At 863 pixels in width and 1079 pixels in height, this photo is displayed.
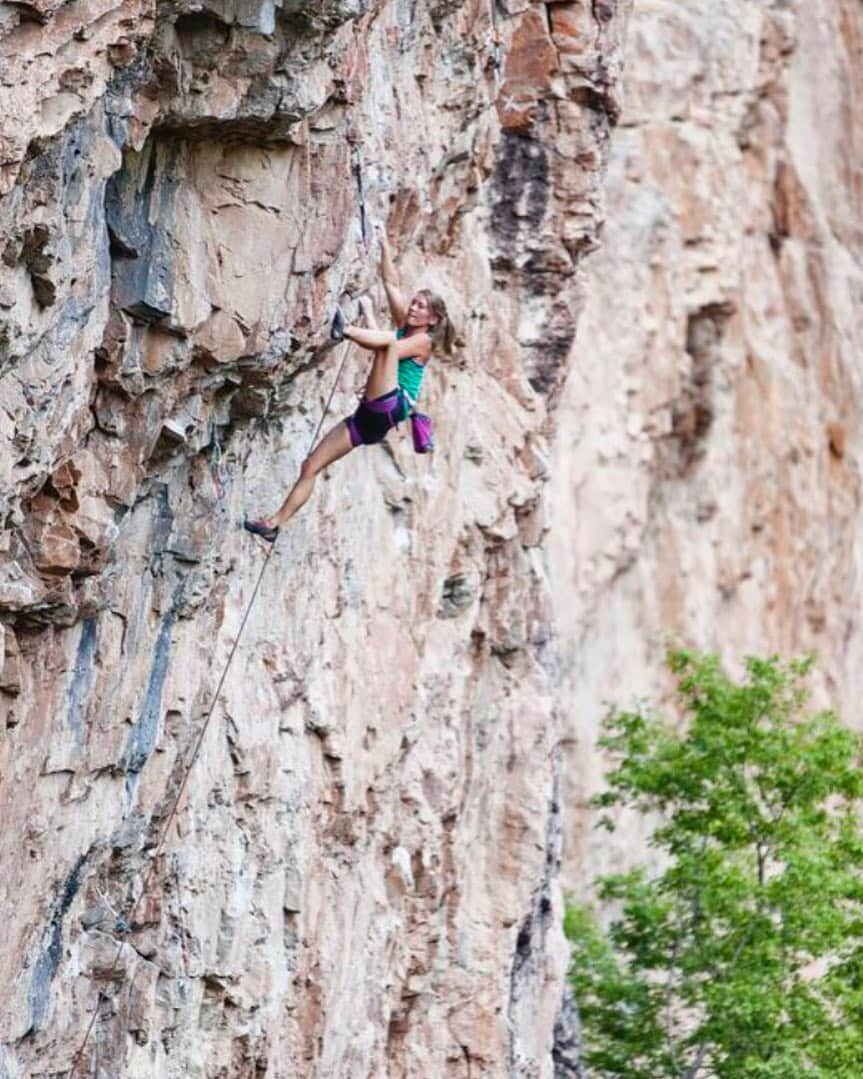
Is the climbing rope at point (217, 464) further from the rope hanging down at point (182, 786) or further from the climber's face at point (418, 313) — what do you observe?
the climber's face at point (418, 313)

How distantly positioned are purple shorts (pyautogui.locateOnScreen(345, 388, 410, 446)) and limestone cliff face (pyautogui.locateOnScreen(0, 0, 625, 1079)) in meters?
0.52

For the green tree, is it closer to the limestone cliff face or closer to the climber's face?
the limestone cliff face

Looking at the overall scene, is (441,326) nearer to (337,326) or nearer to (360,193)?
(360,193)

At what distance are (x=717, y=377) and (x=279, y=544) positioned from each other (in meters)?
16.1

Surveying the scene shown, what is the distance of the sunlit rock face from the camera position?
26266 mm

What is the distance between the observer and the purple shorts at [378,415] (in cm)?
1367

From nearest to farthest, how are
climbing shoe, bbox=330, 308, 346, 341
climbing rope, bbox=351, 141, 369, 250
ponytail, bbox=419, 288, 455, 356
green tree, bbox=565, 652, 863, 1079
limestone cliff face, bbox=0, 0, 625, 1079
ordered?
1. limestone cliff face, bbox=0, 0, 625, 1079
2. climbing rope, bbox=351, 141, 369, 250
3. climbing shoe, bbox=330, 308, 346, 341
4. ponytail, bbox=419, 288, 455, 356
5. green tree, bbox=565, 652, 863, 1079

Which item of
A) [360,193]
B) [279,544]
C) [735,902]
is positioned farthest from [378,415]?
[735,902]

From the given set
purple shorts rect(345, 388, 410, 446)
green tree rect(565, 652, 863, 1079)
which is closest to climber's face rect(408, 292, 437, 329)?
purple shorts rect(345, 388, 410, 446)

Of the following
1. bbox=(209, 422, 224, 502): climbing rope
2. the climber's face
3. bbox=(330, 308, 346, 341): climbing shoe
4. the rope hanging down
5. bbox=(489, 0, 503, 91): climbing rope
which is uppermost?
bbox=(489, 0, 503, 91): climbing rope

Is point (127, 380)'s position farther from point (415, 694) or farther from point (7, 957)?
point (415, 694)

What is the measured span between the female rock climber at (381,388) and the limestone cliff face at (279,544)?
0.28 m

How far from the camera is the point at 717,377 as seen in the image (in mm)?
29891

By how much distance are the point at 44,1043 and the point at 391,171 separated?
6.25 metres
